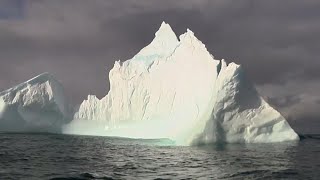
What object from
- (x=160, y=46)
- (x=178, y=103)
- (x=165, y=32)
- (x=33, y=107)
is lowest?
(x=178, y=103)

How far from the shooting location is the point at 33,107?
56625 millimetres

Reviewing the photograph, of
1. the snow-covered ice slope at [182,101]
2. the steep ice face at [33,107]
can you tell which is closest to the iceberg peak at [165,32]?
the snow-covered ice slope at [182,101]

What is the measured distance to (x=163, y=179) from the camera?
53.1 ft

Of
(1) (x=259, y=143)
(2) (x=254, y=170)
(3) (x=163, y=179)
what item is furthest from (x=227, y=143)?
(3) (x=163, y=179)

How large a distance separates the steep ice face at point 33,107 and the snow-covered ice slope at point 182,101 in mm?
3491

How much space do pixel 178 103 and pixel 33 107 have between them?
24.4m

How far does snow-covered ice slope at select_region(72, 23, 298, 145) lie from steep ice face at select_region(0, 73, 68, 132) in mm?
3491

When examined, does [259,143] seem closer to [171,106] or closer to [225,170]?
[171,106]

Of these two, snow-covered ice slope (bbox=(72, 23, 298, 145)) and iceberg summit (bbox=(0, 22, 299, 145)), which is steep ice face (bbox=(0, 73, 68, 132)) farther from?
snow-covered ice slope (bbox=(72, 23, 298, 145))

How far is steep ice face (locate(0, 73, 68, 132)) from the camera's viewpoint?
54812 mm

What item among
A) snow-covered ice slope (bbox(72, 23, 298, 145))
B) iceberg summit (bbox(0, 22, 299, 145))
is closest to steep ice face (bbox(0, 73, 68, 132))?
iceberg summit (bbox(0, 22, 299, 145))

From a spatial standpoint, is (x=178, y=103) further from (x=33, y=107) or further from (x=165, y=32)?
(x=33, y=107)

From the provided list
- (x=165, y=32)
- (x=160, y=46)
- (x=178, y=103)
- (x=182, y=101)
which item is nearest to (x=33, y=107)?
(x=160, y=46)

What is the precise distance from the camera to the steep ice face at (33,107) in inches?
2158
